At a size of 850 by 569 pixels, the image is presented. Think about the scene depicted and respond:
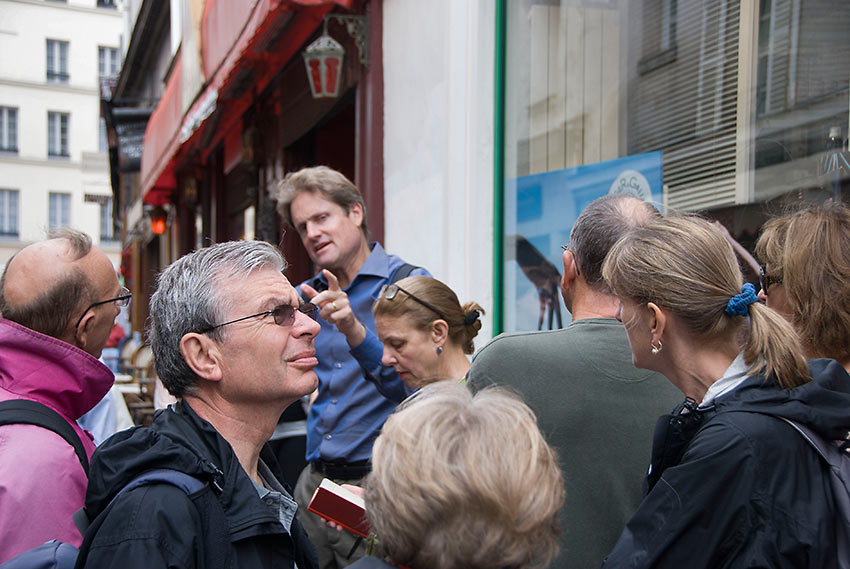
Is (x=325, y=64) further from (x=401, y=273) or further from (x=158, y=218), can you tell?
(x=158, y=218)

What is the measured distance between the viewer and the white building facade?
38000 millimetres

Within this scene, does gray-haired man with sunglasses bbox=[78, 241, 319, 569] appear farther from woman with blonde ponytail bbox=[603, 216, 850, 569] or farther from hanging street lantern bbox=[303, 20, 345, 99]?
hanging street lantern bbox=[303, 20, 345, 99]

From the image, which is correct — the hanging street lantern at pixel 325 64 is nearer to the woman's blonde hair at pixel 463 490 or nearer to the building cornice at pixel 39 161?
the woman's blonde hair at pixel 463 490

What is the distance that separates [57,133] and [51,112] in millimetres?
1038

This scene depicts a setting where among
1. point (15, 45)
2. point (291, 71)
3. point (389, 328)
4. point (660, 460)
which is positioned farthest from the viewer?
point (15, 45)

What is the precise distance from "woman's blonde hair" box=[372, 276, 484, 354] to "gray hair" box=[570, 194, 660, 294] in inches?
38.3

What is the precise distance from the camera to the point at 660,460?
1.68m

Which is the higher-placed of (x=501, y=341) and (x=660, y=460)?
(x=501, y=341)

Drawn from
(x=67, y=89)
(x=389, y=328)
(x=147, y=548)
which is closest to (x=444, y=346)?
(x=389, y=328)

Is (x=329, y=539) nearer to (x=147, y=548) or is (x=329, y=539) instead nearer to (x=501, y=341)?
(x=501, y=341)

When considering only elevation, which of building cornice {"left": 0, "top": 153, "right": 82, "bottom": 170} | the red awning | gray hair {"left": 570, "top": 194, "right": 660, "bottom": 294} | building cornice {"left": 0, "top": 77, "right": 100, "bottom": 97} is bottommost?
gray hair {"left": 570, "top": 194, "right": 660, "bottom": 294}

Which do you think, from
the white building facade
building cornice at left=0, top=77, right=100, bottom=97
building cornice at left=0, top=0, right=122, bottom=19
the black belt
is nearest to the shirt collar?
the black belt

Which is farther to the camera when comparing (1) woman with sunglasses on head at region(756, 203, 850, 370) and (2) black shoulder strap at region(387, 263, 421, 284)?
(2) black shoulder strap at region(387, 263, 421, 284)

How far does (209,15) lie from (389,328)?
18.1ft
